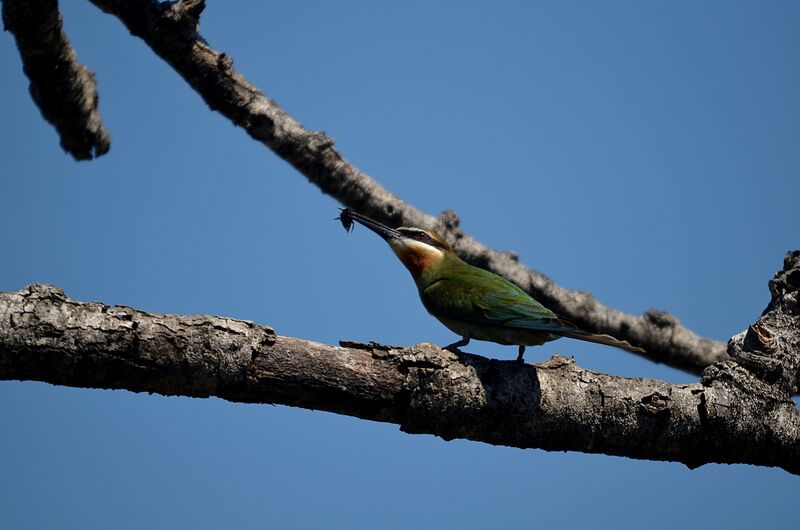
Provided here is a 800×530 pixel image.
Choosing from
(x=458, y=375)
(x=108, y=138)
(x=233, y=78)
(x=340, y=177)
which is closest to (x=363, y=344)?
(x=458, y=375)

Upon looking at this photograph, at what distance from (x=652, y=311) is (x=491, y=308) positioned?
234 centimetres

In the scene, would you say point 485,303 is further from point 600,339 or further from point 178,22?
point 178,22

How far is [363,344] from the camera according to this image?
15.9 ft

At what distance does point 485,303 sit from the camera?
6.68 metres

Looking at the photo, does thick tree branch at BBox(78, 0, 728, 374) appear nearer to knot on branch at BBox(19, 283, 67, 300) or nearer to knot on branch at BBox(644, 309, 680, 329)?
knot on branch at BBox(644, 309, 680, 329)

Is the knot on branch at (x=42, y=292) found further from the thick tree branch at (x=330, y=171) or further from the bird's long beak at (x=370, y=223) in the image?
the bird's long beak at (x=370, y=223)

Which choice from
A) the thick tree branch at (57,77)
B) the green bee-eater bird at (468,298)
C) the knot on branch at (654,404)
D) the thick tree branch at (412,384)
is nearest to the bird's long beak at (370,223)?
the green bee-eater bird at (468,298)

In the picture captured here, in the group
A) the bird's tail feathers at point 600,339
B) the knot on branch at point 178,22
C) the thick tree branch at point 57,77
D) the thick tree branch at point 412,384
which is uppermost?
the knot on branch at point 178,22

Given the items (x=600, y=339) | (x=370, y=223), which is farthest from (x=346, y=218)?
(x=600, y=339)

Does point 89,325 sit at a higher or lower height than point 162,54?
lower

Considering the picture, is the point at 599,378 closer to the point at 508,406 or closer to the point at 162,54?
the point at 508,406

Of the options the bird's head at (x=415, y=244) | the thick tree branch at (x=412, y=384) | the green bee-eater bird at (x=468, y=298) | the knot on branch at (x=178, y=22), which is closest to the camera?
the thick tree branch at (x=412, y=384)

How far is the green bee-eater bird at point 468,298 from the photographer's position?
6.45 m

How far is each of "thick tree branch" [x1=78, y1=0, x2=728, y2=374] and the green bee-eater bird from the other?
6.0 inches
